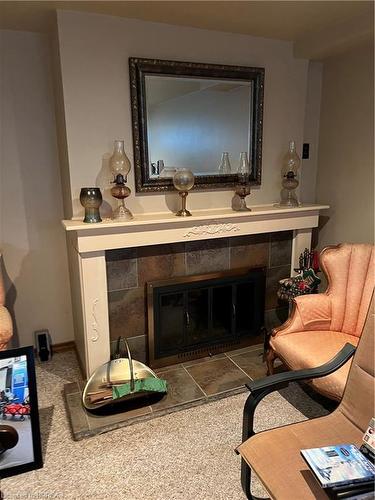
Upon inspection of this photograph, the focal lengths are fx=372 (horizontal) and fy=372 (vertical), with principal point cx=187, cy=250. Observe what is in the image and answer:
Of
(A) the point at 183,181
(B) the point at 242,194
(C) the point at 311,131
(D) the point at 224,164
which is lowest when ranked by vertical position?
(B) the point at 242,194

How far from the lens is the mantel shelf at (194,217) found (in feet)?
7.47

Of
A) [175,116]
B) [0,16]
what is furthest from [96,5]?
[175,116]

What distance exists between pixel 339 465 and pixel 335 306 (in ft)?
4.37

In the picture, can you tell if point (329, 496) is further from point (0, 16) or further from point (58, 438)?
point (0, 16)

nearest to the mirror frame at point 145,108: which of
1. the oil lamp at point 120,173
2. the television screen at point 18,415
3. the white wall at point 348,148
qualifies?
the oil lamp at point 120,173

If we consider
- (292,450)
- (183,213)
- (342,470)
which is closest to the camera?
(342,470)

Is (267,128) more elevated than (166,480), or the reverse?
(267,128)

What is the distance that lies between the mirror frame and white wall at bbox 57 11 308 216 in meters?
0.05

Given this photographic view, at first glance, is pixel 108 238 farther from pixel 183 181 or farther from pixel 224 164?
pixel 224 164

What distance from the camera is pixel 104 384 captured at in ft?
7.77

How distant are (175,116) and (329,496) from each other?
225 cm

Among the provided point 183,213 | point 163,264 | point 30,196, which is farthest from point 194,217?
point 30,196

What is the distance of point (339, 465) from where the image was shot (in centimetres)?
129

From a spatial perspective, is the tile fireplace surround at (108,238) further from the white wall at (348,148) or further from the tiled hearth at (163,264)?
the white wall at (348,148)
